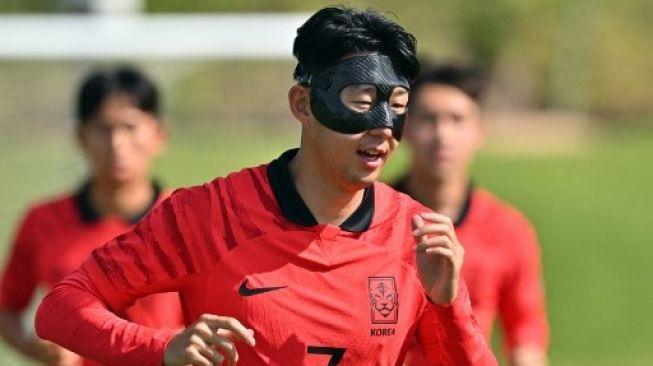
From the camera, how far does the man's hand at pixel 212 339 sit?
488 centimetres

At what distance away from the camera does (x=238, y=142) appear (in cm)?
1894

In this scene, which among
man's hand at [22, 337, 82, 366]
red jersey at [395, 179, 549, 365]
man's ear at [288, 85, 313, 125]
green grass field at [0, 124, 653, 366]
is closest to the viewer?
man's ear at [288, 85, 313, 125]

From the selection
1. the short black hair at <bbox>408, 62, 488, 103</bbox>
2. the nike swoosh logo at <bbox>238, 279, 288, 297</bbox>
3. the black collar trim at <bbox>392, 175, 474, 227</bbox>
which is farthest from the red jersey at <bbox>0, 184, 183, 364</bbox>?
the nike swoosh logo at <bbox>238, 279, 288, 297</bbox>

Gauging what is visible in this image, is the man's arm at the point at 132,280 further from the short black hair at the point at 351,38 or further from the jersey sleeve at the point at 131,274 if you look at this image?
the short black hair at the point at 351,38

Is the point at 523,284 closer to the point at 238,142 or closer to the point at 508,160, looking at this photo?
the point at 238,142

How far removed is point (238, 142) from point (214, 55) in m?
7.47

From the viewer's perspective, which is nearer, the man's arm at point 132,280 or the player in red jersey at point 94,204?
the man's arm at point 132,280

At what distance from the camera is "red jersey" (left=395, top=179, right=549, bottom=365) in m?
7.96

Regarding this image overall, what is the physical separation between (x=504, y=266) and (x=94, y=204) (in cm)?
190

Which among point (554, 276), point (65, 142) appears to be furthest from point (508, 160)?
point (65, 142)

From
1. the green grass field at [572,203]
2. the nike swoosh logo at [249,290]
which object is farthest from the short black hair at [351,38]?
the green grass field at [572,203]

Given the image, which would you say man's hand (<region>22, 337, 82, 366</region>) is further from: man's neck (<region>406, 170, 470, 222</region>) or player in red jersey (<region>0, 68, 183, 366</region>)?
man's neck (<region>406, 170, 470, 222</region>)

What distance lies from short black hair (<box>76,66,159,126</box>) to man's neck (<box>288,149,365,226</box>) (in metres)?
3.06

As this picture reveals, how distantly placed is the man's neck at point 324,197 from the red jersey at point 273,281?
0.03m
